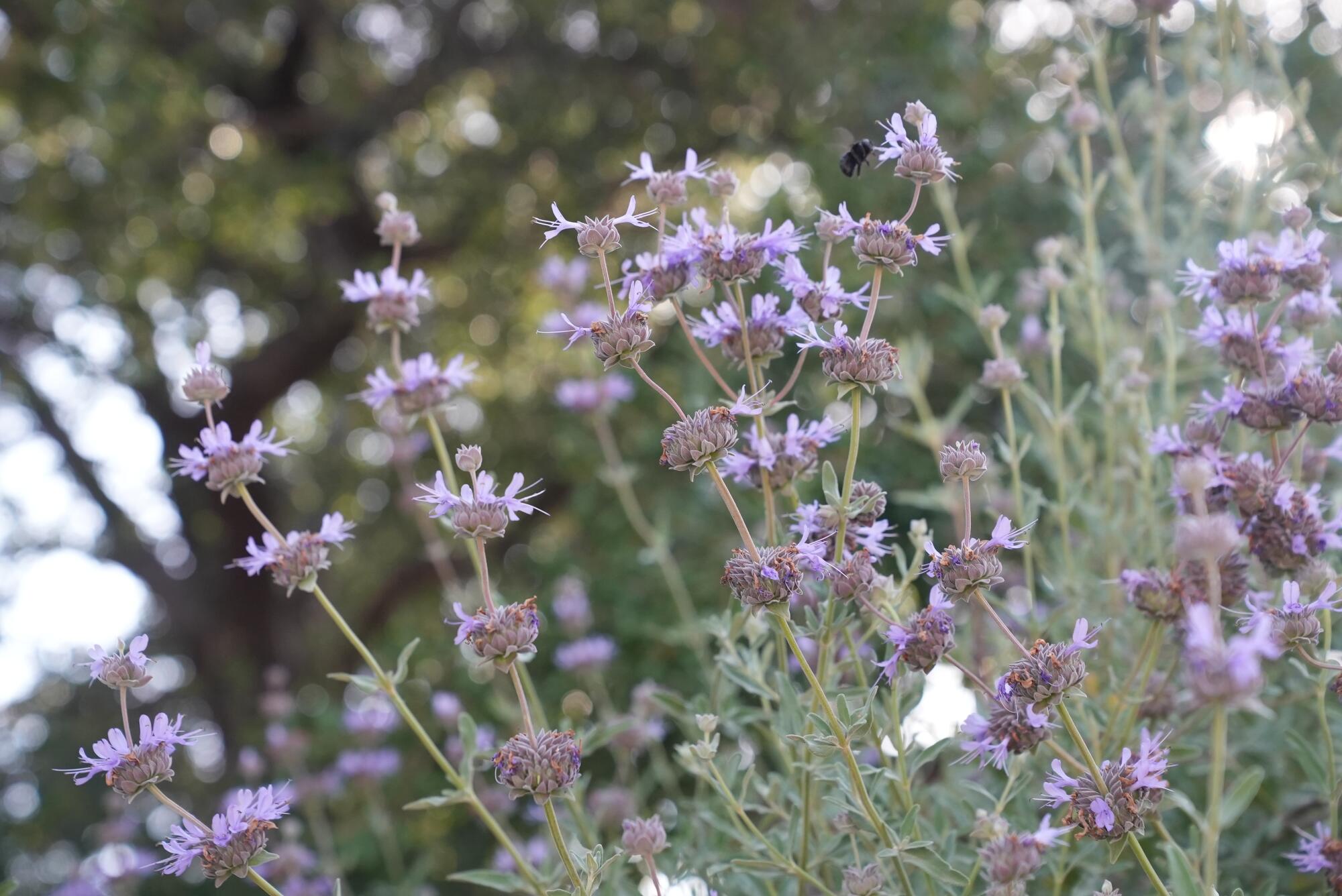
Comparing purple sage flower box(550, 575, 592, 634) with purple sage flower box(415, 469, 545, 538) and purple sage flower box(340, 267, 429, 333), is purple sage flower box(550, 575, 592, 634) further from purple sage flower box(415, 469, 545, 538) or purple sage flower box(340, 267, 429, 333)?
purple sage flower box(415, 469, 545, 538)

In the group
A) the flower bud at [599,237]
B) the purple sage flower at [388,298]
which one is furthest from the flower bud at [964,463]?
the purple sage flower at [388,298]

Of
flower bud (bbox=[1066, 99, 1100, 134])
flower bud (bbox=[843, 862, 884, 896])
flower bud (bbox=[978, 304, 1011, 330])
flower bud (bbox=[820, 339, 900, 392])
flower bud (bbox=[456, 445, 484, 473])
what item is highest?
flower bud (bbox=[1066, 99, 1100, 134])

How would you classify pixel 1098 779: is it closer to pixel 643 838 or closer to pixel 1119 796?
pixel 1119 796

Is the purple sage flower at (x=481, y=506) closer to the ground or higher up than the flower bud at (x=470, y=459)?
closer to the ground

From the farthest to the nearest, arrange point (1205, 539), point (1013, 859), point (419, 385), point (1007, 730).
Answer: point (419, 385)
point (1007, 730)
point (1013, 859)
point (1205, 539)

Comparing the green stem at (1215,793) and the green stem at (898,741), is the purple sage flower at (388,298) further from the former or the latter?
the green stem at (1215,793)

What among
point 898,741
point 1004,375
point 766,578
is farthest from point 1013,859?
point 1004,375

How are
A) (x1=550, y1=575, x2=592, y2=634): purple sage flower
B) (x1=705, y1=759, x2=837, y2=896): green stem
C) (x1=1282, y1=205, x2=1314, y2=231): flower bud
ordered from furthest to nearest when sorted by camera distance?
(x1=550, y1=575, x2=592, y2=634): purple sage flower
(x1=1282, y1=205, x2=1314, y2=231): flower bud
(x1=705, y1=759, x2=837, y2=896): green stem

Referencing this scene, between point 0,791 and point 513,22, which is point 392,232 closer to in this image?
point 513,22

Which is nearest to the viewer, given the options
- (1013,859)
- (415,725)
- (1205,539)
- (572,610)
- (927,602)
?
(1205,539)

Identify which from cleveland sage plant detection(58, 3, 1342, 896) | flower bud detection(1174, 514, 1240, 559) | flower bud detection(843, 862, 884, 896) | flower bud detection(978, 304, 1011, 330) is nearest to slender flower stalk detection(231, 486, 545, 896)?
→ cleveland sage plant detection(58, 3, 1342, 896)

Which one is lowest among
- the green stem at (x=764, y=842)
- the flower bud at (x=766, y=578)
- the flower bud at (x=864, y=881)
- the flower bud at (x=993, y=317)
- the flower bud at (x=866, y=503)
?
the flower bud at (x=864, y=881)

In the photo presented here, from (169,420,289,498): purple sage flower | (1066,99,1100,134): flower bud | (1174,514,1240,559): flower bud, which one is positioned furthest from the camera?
(1066,99,1100,134): flower bud

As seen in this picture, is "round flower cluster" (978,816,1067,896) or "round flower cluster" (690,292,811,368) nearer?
"round flower cluster" (978,816,1067,896)
